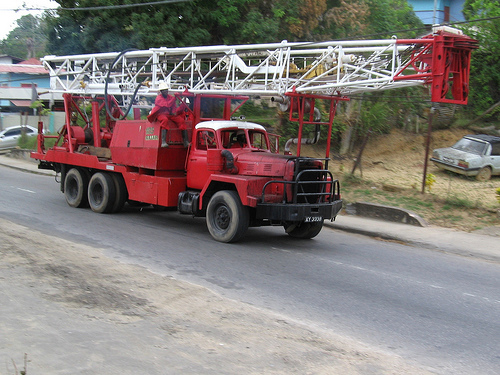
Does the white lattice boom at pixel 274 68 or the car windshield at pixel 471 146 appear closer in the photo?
the white lattice boom at pixel 274 68

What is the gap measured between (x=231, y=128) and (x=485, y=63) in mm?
18966

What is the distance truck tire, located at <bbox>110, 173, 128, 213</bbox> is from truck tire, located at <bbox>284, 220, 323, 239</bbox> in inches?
175

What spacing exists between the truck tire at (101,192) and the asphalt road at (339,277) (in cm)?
36

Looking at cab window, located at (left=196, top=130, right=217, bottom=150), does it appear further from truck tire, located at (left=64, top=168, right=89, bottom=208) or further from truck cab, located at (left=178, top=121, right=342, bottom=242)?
truck tire, located at (left=64, top=168, right=89, bottom=208)

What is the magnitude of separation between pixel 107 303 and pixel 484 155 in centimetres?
1747

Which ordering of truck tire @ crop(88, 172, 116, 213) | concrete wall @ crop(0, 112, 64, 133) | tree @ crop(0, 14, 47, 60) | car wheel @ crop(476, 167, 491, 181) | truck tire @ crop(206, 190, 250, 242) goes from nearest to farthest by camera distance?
1. truck tire @ crop(206, 190, 250, 242)
2. truck tire @ crop(88, 172, 116, 213)
3. car wheel @ crop(476, 167, 491, 181)
4. concrete wall @ crop(0, 112, 64, 133)
5. tree @ crop(0, 14, 47, 60)

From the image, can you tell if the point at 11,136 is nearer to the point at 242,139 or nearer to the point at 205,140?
the point at 205,140

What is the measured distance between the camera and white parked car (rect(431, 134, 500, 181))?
20.4 meters

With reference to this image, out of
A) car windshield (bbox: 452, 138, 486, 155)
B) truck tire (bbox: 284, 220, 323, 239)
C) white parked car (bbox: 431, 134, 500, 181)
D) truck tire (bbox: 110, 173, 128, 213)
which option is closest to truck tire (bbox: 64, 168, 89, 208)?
truck tire (bbox: 110, 173, 128, 213)

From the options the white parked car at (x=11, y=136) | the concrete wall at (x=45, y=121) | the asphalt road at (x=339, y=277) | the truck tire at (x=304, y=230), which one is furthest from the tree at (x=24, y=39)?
the truck tire at (x=304, y=230)

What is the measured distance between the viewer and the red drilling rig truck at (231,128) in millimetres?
10328

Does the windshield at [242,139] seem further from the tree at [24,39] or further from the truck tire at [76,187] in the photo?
the tree at [24,39]

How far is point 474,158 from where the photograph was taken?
66.9 feet

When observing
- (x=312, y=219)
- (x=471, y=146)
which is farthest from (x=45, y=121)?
(x=312, y=219)
